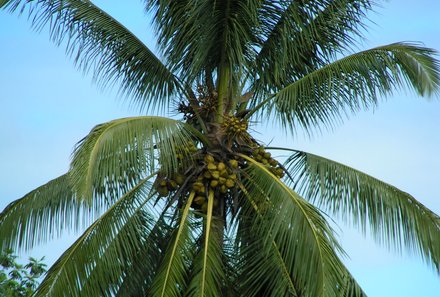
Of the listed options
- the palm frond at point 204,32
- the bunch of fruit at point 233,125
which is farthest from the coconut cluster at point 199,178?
the palm frond at point 204,32

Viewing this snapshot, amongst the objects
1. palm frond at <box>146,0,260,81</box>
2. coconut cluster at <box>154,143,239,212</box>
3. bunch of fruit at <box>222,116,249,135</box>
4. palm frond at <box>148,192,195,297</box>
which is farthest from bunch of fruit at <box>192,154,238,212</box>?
palm frond at <box>146,0,260,81</box>

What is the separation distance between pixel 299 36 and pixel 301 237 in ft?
11.6

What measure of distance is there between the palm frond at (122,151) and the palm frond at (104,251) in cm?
48

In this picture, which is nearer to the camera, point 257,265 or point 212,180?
point 257,265

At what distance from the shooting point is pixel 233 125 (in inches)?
488

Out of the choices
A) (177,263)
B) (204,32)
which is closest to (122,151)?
(177,263)

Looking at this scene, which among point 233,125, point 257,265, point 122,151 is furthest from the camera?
point 233,125

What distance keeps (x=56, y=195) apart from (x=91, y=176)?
10.1 feet

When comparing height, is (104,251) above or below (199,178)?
below

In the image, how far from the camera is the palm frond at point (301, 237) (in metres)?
10.5

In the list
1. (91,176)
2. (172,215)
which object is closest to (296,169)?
(172,215)

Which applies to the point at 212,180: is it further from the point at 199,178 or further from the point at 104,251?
the point at 104,251

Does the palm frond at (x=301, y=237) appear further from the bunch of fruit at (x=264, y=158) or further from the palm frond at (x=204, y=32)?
the palm frond at (x=204, y=32)

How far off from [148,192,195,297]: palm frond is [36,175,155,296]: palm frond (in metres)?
0.56
